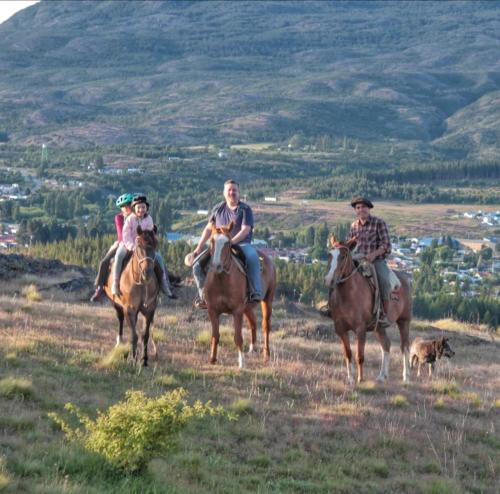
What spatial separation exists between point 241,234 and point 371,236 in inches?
81.2

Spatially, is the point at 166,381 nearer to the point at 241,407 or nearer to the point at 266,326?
the point at 241,407

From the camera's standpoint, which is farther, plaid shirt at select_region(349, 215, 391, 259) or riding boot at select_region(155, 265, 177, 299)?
plaid shirt at select_region(349, 215, 391, 259)

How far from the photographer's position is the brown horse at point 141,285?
49.2 feet

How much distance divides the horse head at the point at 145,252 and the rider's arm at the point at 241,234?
1356 mm

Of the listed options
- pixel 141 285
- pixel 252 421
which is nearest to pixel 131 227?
pixel 141 285

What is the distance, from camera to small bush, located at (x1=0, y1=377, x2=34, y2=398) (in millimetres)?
12055

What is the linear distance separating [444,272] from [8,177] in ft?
202

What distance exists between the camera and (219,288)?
1565 centimetres

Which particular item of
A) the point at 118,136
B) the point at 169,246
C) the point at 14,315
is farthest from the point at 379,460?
the point at 118,136

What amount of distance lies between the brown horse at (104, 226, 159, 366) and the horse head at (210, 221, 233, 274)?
2.95ft

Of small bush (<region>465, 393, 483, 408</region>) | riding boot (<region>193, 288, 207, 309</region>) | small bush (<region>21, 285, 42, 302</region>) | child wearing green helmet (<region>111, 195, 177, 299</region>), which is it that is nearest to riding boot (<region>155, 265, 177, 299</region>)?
child wearing green helmet (<region>111, 195, 177, 299</region>)

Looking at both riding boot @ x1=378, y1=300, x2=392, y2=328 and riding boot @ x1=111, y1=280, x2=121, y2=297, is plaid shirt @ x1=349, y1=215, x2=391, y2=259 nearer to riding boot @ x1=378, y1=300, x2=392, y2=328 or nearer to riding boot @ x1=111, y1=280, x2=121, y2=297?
riding boot @ x1=378, y1=300, x2=392, y2=328

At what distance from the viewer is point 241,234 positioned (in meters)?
15.9

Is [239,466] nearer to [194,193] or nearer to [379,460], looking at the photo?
[379,460]
